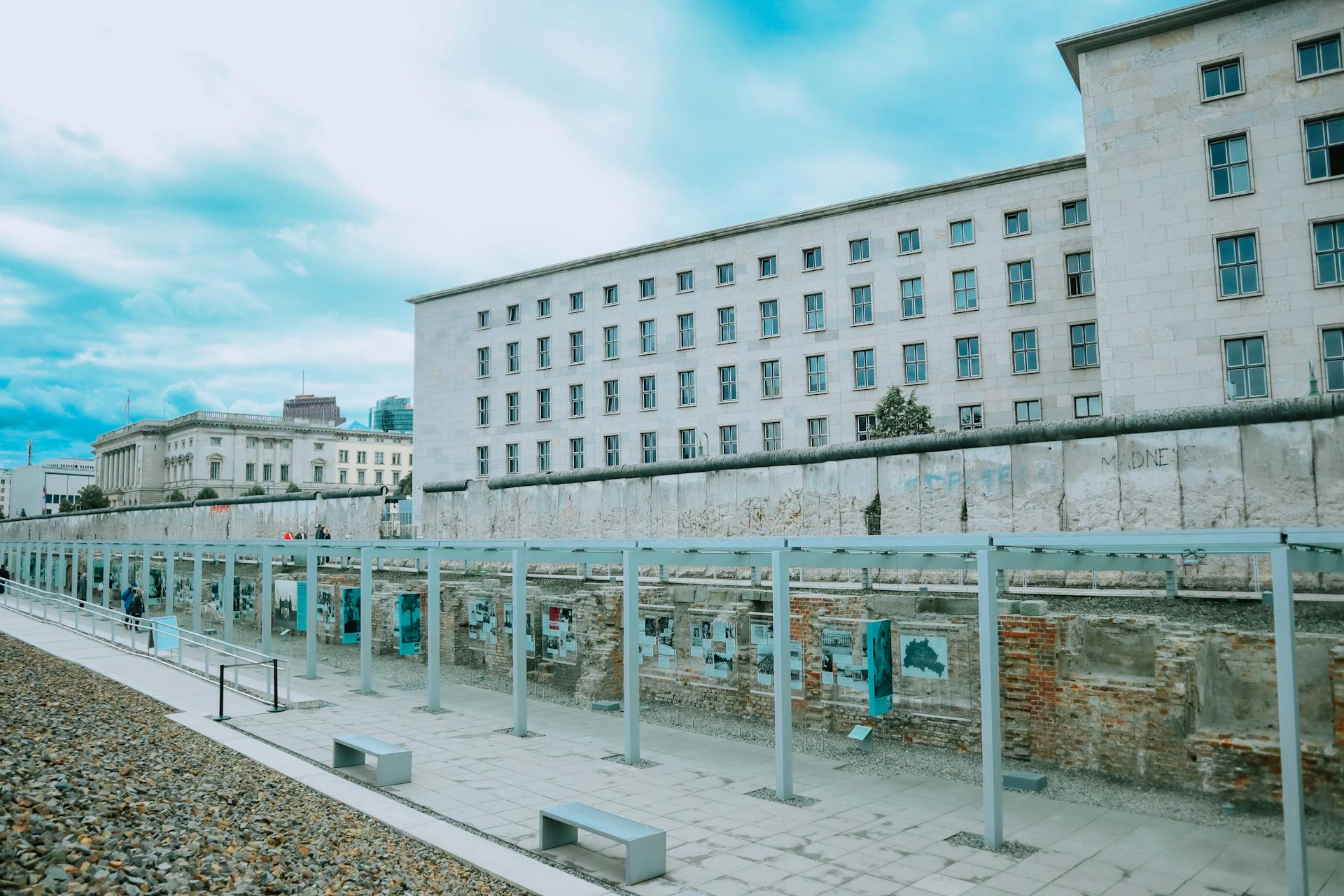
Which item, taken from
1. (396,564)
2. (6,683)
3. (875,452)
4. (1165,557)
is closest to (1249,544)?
(1165,557)

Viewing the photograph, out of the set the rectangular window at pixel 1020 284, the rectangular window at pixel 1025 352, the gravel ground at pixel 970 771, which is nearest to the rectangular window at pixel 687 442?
the rectangular window at pixel 1025 352

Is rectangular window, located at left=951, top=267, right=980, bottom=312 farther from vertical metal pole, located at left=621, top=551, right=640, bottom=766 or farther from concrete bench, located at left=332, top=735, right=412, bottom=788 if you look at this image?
concrete bench, located at left=332, top=735, right=412, bottom=788

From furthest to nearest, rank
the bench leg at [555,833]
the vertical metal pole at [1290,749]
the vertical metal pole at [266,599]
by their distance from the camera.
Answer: the vertical metal pole at [266,599]
the bench leg at [555,833]
the vertical metal pole at [1290,749]

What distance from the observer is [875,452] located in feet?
54.1

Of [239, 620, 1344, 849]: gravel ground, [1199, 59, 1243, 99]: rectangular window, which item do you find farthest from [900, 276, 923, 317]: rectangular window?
[239, 620, 1344, 849]: gravel ground

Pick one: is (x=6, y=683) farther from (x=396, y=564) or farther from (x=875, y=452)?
(x=875, y=452)

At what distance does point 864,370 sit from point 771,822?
3587 cm

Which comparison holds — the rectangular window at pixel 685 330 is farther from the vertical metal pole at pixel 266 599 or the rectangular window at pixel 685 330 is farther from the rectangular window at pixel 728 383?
the vertical metal pole at pixel 266 599

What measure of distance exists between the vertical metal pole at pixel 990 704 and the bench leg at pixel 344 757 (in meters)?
8.03

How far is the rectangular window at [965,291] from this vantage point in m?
41.0

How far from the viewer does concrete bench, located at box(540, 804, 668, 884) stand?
7973 millimetres

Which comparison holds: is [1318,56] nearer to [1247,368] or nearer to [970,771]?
[1247,368]

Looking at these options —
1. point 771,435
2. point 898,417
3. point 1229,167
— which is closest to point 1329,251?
point 1229,167

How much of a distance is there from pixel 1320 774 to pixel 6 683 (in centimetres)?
1994
